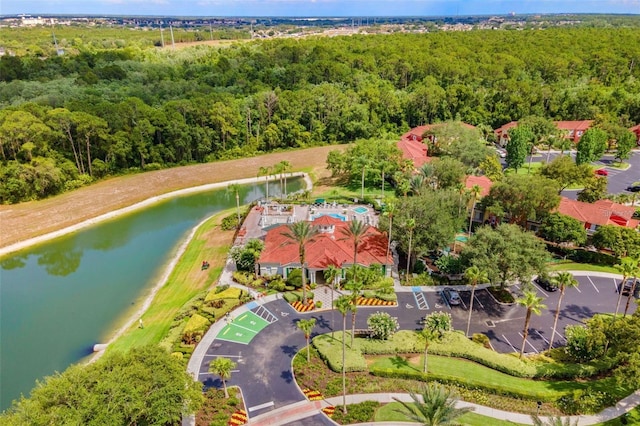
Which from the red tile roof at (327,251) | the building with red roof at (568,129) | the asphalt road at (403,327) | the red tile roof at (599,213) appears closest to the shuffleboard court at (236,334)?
the asphalt road at (403,327)

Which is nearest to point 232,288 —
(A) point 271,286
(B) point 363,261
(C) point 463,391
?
(A) point 271,286

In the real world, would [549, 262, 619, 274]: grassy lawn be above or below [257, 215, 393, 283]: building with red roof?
below

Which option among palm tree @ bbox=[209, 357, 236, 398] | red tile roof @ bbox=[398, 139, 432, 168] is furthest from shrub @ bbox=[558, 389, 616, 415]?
red tile roof @ bbox=[398, 139, 432, 168]

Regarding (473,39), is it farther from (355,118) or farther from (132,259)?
(132,259)

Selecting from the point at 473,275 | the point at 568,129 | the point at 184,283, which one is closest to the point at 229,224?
the point at 184,283

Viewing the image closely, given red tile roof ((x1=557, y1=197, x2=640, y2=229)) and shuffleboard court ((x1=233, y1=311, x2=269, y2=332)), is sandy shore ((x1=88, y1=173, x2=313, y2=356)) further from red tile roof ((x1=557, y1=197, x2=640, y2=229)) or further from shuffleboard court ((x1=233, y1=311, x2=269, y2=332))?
red tile roof ((x1=557, y1=197, x2=640, y2=229))

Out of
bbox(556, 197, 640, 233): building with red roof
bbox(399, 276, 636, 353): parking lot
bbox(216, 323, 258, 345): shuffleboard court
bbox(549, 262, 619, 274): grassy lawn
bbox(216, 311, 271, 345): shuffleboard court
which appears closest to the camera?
bbox(399, 276, 636, 353): parking lot
